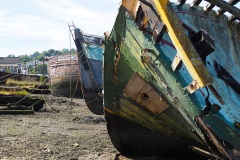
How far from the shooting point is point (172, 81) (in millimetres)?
3814

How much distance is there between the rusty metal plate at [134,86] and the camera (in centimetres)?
445

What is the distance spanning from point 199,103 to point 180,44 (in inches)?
27.2

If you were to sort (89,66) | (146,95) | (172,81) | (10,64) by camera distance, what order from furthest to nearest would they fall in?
(10,64) → (89,66) → (146,95) → (172,81)

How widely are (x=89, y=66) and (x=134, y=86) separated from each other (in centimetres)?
748

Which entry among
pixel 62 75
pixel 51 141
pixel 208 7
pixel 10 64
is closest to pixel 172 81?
pixel 208 7

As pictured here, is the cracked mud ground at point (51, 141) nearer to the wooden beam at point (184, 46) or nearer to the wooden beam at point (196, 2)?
the wooden beam at point (184, 46)

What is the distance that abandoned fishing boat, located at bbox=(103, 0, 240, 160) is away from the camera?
3477 millimetres

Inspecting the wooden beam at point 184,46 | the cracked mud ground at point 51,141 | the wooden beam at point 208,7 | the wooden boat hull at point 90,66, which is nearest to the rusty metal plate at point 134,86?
the wooden beam at point 184,46

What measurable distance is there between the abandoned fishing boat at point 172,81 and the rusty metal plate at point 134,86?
0.6 inches

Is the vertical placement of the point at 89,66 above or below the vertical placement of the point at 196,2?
below

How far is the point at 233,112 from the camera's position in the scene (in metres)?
3.88

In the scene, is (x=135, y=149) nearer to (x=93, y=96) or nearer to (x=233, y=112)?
(x=233, y=112)

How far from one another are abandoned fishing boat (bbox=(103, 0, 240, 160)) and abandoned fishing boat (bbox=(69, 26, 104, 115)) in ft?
20.1

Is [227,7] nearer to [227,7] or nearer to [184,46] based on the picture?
[227,7]
